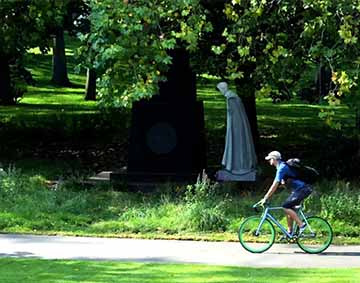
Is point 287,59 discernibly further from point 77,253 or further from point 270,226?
point 77,253

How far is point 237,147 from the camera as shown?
18.5 m

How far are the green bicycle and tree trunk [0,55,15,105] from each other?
44.5 feet

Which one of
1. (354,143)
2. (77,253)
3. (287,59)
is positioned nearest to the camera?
(77,253)

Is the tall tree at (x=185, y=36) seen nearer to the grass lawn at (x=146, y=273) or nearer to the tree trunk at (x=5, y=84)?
the grass lawn at (x=146, y=273)

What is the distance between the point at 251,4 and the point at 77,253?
462 centimetres

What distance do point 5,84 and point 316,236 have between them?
21.3 meters

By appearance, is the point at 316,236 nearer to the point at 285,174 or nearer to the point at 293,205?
the point at 293,205

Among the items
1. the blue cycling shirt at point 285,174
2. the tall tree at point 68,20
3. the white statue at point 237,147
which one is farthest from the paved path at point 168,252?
the white statue at point 237,147

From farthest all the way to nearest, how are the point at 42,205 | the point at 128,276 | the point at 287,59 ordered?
the point at 42,205, the point at 287,59, the point at 128,276

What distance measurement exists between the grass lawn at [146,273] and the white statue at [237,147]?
7687 mm

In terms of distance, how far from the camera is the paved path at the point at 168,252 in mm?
11205

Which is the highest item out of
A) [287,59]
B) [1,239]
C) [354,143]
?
[287,59]

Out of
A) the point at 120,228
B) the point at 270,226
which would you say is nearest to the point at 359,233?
the point at 270,226

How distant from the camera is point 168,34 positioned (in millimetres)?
12750
